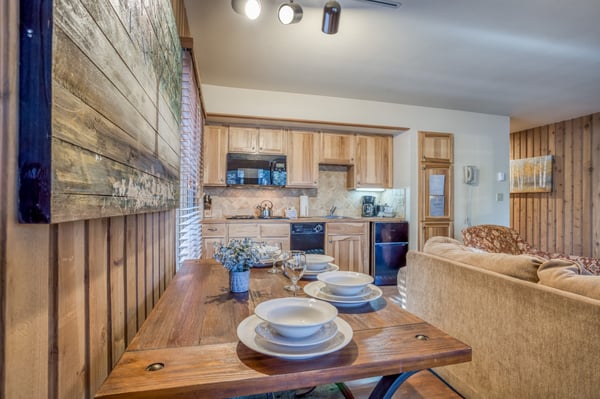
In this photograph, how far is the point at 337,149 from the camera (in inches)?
164

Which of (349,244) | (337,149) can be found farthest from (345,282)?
(337,149)

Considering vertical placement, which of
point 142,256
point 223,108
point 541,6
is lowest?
point 142,256

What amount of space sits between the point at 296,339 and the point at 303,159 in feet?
11.3

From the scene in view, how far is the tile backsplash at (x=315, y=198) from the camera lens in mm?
4094

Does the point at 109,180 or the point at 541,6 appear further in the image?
the point at 541,6

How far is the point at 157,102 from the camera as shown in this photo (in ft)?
3.70

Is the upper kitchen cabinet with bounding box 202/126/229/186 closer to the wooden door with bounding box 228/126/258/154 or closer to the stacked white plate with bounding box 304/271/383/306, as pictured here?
the wooden door with bounding box 228/126/258/154

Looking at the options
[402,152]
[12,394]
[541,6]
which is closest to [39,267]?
[12,394]

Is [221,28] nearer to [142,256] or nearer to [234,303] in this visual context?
[142,256]

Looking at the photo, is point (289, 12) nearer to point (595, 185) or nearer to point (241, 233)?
point (241, 233)

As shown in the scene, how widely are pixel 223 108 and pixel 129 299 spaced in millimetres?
3032

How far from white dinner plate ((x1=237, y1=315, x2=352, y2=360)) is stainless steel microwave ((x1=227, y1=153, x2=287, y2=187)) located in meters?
3.19

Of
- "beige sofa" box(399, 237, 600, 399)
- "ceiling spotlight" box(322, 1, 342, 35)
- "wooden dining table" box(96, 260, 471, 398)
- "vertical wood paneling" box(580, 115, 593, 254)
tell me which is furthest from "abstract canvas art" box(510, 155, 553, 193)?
"wooden dining table" box(96, 260, 471, 398)

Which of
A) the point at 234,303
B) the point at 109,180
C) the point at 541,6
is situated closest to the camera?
the point at 109,180
